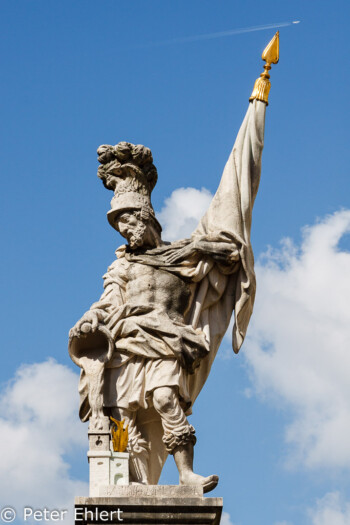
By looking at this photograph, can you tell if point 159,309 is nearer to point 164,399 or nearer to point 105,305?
point 105,305

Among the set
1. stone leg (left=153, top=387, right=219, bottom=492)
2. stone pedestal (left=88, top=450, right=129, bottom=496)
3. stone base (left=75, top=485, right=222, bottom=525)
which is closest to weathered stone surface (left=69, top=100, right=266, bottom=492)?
stone leg (left=153, top=387, right=219, bottom=492)

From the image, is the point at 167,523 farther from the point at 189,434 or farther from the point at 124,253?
the point at 124,253

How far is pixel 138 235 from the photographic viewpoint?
19672 mm

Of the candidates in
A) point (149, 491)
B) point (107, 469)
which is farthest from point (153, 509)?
point (107, 469)

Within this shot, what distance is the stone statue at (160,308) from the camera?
61.4 feet

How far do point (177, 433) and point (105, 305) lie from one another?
1.98m

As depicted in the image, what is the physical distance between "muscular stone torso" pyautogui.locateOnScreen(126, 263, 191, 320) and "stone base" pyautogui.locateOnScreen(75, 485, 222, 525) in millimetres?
2591

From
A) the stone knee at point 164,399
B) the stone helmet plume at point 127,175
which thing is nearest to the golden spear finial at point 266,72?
the stone helmet plume at point 127,175

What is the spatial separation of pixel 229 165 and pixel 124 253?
6.17 feet

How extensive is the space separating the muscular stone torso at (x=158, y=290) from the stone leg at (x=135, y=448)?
1398 millimetres

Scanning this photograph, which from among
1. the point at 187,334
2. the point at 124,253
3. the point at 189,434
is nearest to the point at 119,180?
the point at 124,253

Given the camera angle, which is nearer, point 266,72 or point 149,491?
point 149,491

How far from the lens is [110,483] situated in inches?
707

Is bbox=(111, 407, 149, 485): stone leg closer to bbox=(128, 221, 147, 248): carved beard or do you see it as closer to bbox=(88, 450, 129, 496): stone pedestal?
bbox=(88, 450, 129, 496): stone pedestal
